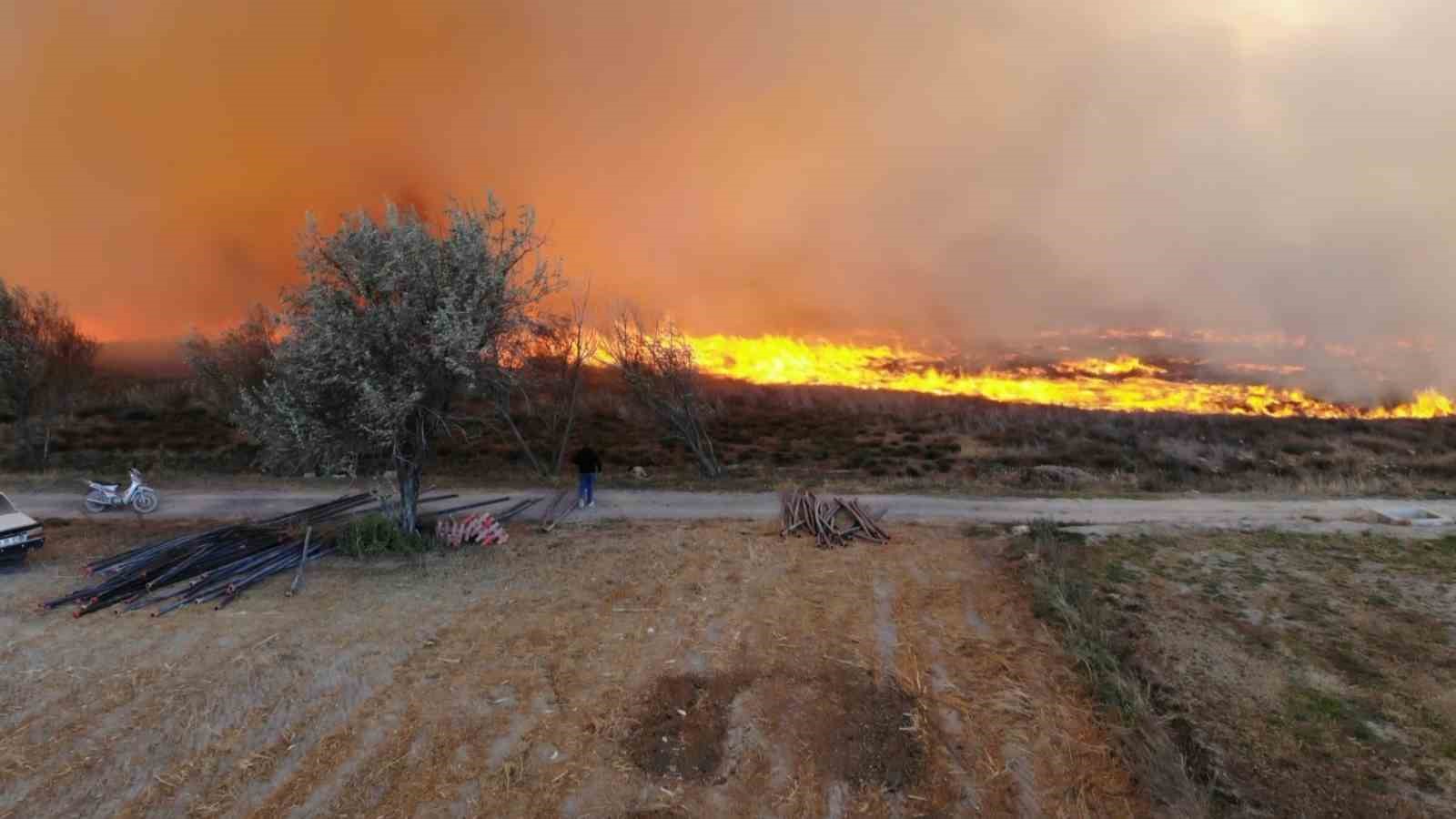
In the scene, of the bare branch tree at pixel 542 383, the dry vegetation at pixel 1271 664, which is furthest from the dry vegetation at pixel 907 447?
the dry vegetation at pixel 1271 664

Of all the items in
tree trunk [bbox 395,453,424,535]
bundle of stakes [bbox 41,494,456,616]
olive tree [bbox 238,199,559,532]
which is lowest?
bundle of stakes [bbox 41,494,456,616]

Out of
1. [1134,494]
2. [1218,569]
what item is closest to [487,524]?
[1218,569]

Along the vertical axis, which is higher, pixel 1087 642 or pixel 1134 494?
pixel 1134 494

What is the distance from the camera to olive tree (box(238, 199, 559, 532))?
14906mm

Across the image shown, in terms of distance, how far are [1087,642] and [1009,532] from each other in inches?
306

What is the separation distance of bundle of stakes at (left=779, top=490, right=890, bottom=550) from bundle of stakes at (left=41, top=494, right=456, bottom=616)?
497 inches

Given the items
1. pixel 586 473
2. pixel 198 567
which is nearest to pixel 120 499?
pixel 198 567

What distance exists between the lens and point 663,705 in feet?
33.3

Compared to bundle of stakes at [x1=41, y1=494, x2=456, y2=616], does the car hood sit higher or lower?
higher

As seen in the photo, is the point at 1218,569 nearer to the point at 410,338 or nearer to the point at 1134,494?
the point at 1134,494

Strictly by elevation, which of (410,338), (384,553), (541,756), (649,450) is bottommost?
(541,756)

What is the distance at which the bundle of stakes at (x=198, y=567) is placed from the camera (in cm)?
1370

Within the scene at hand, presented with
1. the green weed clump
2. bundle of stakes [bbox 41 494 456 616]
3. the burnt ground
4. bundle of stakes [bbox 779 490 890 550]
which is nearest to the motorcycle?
bundle of stakes [bbox 41 494 456 616]

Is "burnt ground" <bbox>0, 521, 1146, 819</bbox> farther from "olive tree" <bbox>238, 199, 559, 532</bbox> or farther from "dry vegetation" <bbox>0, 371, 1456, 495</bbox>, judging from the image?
"dry vegetation" <bbox>0, 371, 1456, 495</bbox>
